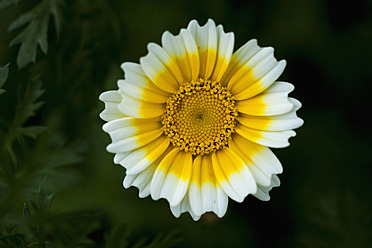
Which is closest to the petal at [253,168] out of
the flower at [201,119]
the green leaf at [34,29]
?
the flower at [201,119]

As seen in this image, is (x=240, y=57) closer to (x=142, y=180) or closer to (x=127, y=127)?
(x=127, y=127)

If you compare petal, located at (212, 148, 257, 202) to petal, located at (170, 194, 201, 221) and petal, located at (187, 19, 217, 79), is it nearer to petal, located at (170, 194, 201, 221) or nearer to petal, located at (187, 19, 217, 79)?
petal, located at (170, 194, 201, 221)

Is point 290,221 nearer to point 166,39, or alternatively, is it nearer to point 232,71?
point 232,71

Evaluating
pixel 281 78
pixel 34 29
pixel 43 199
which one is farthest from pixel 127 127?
pixel 281 78

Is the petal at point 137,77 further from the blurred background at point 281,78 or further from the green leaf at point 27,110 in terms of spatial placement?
the blurred background at point 281,78

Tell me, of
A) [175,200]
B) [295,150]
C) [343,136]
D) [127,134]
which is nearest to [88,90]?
[127,134]
